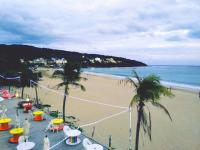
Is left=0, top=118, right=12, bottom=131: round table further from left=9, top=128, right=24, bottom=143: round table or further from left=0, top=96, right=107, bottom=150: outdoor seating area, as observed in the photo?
left=9, top=128, right=24, bottom=143: round table

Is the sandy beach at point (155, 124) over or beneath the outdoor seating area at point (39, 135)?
beneath

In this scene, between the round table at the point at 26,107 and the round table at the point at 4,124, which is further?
the round table at the point at 26,107

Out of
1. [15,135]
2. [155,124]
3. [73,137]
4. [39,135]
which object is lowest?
[155,124]

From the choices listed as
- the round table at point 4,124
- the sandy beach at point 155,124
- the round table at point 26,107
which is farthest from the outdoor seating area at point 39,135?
the sandy beach at point 155,124

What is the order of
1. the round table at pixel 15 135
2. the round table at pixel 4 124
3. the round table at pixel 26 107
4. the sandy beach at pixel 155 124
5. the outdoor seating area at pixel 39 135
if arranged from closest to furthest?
the outdoor seating area at pixel 39 135 < the round table at pixel 15 135 < the round table at pixel 4 124 < the sandy beach at pixel 155 124 < the round table at pixel 26 107

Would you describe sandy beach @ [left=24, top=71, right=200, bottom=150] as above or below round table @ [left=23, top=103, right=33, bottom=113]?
below

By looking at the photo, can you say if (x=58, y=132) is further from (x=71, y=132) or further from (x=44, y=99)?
(x=44, y=99)

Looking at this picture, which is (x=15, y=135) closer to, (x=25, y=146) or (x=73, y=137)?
(x=25, y=146)

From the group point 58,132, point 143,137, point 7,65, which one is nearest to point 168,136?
point 143,137

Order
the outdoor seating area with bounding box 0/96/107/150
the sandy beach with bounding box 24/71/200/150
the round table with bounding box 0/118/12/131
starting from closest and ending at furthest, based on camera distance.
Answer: the outdoor seating area with bounding box 0/96/107/150
the round table with bounding box 0/118/12/131
the sandy beach with bounding box 24/71/200/150

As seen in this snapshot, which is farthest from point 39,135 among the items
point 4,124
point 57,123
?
point 4,124

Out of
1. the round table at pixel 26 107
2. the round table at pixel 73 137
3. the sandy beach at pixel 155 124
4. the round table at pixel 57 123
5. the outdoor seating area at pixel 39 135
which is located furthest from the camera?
the round table at pixel 26 107

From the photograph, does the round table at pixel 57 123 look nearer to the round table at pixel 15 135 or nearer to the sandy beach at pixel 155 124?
the round table at pixel 15 135

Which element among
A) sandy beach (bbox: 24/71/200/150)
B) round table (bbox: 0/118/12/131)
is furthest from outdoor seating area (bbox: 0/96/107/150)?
sandy beach (bbox: 24/71/200/150)
